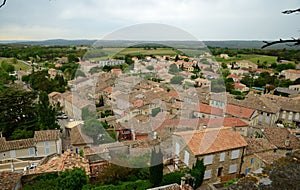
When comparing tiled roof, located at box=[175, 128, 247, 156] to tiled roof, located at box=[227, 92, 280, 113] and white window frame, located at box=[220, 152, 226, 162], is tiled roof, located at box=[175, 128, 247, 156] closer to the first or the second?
white window frame, located at box=[220, 152, 226, 162]

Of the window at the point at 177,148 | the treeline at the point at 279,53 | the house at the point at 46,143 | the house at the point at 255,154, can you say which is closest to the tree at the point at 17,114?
the house at the point at 46,143

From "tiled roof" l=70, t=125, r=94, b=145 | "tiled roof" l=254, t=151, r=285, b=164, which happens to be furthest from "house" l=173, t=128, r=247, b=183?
"tiled roof" l=70, t=125, r=94, b=145

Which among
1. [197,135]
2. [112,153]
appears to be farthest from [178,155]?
[112,153]

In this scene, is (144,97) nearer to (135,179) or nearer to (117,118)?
(117,118)

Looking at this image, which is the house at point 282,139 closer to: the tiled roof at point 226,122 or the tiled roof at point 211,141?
the tiled roof at point 226,122

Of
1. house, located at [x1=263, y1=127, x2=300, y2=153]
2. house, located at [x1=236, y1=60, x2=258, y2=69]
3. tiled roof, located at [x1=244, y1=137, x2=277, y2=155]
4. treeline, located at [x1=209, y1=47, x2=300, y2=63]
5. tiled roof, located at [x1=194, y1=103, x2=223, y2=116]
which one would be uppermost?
treeline, located at [x1=209, y1=47, x2=300, y2=63]

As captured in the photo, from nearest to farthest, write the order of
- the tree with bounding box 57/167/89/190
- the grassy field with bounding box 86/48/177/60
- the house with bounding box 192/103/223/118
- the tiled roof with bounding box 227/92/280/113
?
the tree with bounding box 57/167/89/190, the grassy field with bounding box 86/48/177/60, the house with bounding box 192/103/223/118, the tiled roof with bounding box 227/92/280/113
